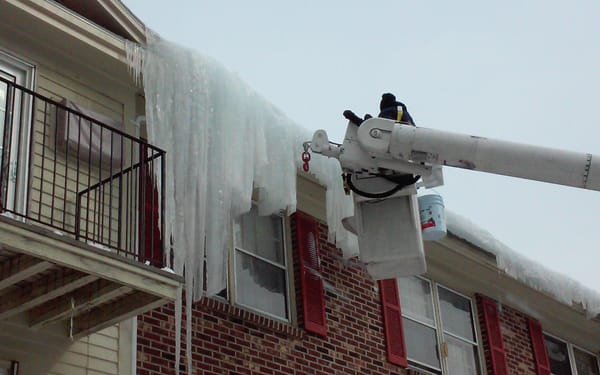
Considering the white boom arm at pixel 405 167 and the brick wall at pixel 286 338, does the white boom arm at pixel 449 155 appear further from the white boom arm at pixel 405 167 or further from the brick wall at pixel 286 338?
the brick wall at pixel 286 338

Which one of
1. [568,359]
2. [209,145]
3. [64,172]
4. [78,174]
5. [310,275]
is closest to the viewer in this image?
[78,174]

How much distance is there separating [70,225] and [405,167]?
2.70 m

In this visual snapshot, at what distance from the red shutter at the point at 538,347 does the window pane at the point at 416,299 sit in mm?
2210

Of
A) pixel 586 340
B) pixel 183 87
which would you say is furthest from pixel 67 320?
pixel 586 340

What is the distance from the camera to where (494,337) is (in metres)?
13.5

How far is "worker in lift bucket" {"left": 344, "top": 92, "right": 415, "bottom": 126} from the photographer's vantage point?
792 cm

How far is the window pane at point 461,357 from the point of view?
1291 cm

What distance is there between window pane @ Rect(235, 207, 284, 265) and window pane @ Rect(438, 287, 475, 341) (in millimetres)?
3121

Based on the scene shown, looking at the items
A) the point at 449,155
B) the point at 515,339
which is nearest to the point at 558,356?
the point at 515,339

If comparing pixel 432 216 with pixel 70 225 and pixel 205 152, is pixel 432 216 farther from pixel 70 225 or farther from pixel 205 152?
pixel 70 225

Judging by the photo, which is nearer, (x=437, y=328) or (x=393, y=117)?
(x=393, y=117)

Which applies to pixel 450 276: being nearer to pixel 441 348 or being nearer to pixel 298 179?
pixel 441 348

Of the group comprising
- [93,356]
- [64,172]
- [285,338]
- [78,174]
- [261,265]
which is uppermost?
[261,265]

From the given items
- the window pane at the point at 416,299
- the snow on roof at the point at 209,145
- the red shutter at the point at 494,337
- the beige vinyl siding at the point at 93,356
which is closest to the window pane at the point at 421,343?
the window pane at the point at 416,299
